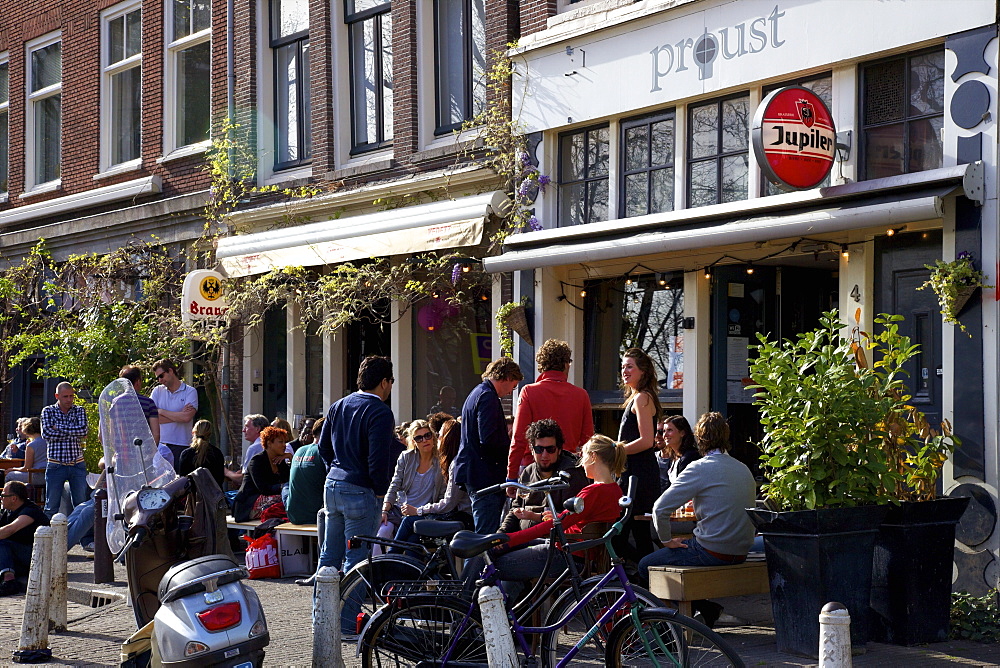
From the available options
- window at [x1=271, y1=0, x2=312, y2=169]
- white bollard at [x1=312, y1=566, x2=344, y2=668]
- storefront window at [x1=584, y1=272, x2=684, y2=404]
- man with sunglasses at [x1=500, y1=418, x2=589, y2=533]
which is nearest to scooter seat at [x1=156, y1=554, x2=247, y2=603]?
white bollard at [x1=312, y1=566, x2=344, y2=668]

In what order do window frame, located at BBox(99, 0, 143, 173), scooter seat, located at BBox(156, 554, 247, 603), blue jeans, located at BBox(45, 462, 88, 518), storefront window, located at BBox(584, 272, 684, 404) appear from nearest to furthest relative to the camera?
scooter seat, located at BBox(156, 554, 247, 603), storefront window, located at BBox(584, 272, 684, 404), blue jeans, located at BBox(45, 462, 88, 518), window frame, located at BBox(99, 0, 143, 173)

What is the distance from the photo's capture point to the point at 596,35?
11133 mm

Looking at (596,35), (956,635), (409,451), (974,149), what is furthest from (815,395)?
(596,35)

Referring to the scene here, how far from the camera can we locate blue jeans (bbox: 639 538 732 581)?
7.43 meters

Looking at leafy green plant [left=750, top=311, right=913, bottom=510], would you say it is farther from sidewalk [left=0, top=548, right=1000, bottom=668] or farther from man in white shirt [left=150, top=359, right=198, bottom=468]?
man in white shirt [left=150, top=359, right=198, bottom=468]

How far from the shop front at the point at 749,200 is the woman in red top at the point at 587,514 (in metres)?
2.24

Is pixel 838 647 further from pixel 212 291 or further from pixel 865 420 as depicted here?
pixel 212 291

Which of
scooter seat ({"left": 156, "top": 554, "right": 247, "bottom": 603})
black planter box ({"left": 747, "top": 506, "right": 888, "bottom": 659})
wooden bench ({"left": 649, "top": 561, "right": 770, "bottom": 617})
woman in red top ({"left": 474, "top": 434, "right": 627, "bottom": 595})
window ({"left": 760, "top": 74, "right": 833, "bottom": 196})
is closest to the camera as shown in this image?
scooter seat ({"left": 156, "top": 554, "right": 247, "bottom": 603})

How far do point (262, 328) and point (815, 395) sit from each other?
9984mm

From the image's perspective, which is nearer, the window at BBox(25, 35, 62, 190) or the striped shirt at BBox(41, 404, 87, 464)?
the striped shirt at BBox(41, 404, 87, 464)

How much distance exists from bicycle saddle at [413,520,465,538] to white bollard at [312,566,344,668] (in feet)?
1.66

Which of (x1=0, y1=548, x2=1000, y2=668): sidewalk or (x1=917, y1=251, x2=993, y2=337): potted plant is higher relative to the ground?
(x1=917, y1=251, x2=993, y2=337): potted plant

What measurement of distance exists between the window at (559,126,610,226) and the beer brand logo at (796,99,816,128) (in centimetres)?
280

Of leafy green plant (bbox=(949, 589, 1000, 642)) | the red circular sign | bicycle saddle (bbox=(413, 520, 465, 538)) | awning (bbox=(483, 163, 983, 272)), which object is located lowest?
leafy green plant (bbox=(949, 589, 1000, 642))
